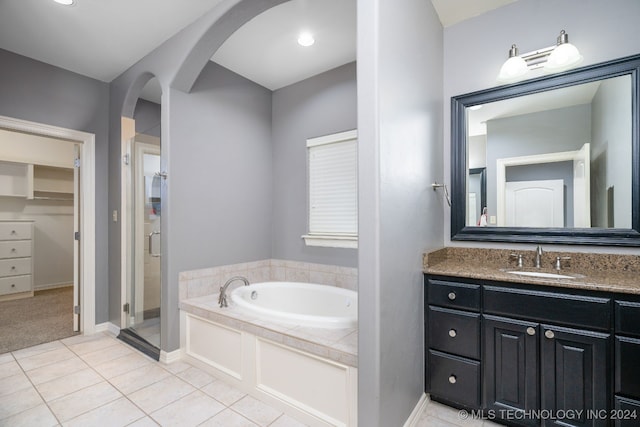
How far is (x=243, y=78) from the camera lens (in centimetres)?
309

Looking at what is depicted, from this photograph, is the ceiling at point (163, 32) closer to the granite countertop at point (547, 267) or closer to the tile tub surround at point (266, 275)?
the granite countertop at point (547, 267)

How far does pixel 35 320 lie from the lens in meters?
3.39

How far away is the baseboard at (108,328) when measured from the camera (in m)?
3.04

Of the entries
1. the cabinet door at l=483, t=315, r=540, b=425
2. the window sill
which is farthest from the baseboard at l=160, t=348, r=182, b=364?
the cabinet door at l=483, t=315, r=540, b=425

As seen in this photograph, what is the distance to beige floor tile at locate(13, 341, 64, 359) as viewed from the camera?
101 inches

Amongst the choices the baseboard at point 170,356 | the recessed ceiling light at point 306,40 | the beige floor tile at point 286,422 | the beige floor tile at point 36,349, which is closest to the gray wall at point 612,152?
the recessed ceiling light at point 306,40

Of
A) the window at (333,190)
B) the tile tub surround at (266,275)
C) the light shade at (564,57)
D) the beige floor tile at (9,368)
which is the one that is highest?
the light shade at (564,57)

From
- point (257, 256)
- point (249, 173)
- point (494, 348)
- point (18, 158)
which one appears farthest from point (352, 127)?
point (18, 158)

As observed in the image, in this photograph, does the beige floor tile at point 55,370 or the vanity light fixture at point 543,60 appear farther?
the beige floor tile at point 55,370

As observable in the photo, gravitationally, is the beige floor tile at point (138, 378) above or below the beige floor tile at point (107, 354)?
above

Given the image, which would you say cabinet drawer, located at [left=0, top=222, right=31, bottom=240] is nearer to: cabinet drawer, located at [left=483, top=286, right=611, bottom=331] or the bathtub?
the bathtub

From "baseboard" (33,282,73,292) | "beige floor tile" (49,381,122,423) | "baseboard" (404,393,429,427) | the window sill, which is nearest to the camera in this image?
"baseboard" (404,393,429,427)

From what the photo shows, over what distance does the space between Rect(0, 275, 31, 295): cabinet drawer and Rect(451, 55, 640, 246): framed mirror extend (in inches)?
231

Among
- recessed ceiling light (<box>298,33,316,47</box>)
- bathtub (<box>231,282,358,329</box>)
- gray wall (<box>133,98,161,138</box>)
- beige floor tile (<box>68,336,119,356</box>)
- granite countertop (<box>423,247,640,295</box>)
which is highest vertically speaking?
recessed ceiling light (<box>298,33,316,47</box>)
